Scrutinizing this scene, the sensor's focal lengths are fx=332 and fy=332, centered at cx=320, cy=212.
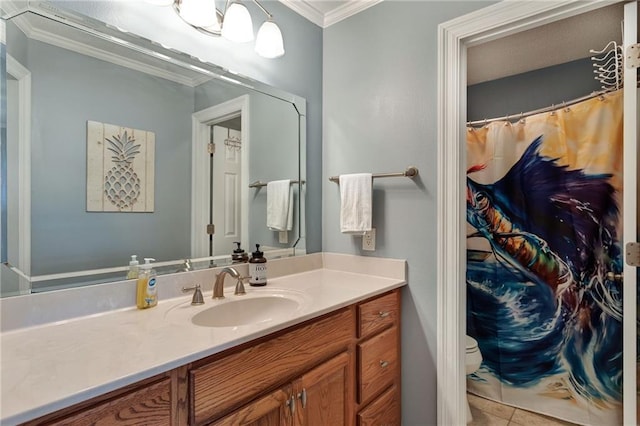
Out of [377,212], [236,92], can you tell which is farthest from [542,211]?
[236,92]

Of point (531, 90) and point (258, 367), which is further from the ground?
point (531, 90)

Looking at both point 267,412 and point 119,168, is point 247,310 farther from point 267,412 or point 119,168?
point 119,168

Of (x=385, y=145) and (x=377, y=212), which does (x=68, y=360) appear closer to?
(x=377, y=212)

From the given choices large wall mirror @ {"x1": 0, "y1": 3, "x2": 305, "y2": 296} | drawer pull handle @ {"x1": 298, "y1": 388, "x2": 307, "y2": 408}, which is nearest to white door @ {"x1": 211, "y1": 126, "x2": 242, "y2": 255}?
large wall mirror @ {"x1": 0, "y1": 3, "x2": 305, "y2": 296}

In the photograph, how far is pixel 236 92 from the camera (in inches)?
59.2

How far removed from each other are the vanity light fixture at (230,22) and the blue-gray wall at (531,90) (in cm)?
173

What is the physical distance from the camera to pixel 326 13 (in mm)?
1851

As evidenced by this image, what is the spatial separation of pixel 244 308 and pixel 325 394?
428 millimetres

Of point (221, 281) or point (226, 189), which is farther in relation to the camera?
point (226, 189)

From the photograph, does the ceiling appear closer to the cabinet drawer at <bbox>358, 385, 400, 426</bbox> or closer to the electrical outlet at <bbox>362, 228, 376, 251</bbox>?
the electrical outlet at <bbox>362, 228, 376, 251</bbox>

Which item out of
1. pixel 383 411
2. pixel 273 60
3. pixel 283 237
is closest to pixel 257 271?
pixel 283 237

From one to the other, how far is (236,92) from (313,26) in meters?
0.70

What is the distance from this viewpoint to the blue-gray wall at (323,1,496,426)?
1.50 meters

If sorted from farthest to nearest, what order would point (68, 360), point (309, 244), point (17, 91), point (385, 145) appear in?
point (309, 244), point (385, 145), point (17, 91), point (68, 360)
